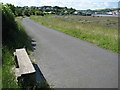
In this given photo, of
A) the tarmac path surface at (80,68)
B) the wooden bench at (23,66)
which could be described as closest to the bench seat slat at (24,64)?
the wooden bench at (23,66)

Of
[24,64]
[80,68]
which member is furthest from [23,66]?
[80,68]

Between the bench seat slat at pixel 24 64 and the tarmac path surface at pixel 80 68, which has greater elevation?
the bench seat slat at pixel 24 64

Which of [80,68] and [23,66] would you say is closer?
[23,66]

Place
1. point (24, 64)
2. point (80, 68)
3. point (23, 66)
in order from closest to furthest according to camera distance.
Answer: point (23, 66)
point (24, 64)
point (80, 68)

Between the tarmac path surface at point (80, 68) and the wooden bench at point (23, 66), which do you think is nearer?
the wooden bench at point (23, 66)

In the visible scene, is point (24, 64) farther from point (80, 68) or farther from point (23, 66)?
point (80, 68)

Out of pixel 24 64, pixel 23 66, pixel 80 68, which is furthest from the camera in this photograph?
pixel 80 68

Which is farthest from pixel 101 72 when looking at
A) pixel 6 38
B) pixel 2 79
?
pixel 6 38

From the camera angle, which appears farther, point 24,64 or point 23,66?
point 24,64

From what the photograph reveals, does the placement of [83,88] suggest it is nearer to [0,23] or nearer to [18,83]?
[18,83]

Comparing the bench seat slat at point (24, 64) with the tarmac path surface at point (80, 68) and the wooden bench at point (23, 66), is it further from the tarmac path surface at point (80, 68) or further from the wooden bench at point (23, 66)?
the tarmac path surface at point (80, 68)

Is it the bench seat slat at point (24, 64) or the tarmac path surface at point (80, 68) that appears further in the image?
the tarmac path surface at point (80, 68)

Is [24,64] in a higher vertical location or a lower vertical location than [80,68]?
higher

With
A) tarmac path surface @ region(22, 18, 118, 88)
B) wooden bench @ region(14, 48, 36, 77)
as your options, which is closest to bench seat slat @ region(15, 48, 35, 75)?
wooden bench @ region(14, 48, 36, 77)
